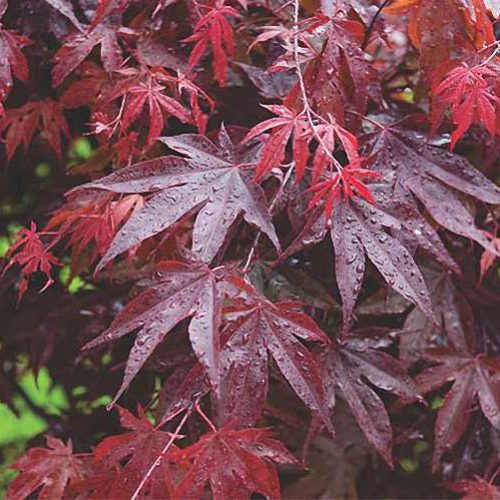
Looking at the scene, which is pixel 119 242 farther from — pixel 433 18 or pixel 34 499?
pixel 34 499

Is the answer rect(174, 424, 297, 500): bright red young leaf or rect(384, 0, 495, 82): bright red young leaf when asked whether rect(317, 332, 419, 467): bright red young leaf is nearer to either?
rect(174, 424, 297, 500): bright red young leaf

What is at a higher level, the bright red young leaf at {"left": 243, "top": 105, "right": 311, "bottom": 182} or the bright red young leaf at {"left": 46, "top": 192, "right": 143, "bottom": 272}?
the bright red young leaf at {"left": 243, "top": 105, "right": 311, "bottom": 182}

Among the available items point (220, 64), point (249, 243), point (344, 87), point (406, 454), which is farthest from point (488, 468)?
point (220, 64)

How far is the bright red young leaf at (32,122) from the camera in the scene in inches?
60.6

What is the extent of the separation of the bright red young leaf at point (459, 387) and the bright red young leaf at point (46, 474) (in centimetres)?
55

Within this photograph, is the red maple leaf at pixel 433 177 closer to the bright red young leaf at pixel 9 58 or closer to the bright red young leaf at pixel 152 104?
the bright red young leaf at pixel 152 104

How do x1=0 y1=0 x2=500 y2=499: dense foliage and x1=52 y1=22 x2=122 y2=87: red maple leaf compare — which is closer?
x1=0 y1=0 x2=500 y2=499: dense foliage

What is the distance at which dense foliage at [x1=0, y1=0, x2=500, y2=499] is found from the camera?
1.16m

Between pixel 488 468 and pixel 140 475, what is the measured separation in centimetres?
60

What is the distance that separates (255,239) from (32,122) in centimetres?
46

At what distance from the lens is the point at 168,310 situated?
1104 millimetres

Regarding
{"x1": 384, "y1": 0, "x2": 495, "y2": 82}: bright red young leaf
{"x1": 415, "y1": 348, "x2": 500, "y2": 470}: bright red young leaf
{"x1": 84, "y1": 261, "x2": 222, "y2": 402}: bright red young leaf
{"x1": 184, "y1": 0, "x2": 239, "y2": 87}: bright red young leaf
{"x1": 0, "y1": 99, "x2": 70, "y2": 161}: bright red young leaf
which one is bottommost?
{"x1": 415, "y1": 348, "x2": 500, "y2": 470}: bright red young leaf

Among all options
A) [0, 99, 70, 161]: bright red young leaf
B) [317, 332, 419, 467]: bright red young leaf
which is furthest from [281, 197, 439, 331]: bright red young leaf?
[0, 99, 70, 161]: bright red young leaf

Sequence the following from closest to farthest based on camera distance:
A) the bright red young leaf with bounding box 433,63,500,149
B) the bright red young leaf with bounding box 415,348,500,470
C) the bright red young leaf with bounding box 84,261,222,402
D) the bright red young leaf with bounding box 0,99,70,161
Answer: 1. the bright red young leaf with bounding box 84,261,222,402
2. the bright red young leaf with bounding box 433,63,500,149
3. the bright red young leaf with bounding box 415,348,500,470
4. the bright red young leaf with bounding box 0,99,70,161
